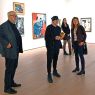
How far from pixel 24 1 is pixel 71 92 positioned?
31.9 ft

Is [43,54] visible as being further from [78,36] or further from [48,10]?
[78,36]

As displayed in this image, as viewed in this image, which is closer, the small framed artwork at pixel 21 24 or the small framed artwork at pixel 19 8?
the small framed artwork at pixel 19 8

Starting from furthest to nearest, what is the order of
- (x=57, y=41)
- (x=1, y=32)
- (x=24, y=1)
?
(x=24, y=1), (x=57, y=41), (x=1, y=32)

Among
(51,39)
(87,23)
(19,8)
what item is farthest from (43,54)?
(87,23)

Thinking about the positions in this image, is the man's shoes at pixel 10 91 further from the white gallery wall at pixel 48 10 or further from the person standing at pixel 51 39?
the white gallery wall at pixel 48 10

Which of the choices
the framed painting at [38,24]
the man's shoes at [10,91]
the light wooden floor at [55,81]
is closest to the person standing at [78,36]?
the light wooden floor at [55,81]

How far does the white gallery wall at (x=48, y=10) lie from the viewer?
13.9m

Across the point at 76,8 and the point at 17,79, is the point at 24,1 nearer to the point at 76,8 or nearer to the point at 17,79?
the point at 76,8

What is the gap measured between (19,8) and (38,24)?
2296 millimetres

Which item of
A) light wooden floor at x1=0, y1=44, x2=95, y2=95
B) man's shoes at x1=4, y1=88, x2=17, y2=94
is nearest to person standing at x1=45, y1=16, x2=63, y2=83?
light wooden floor at x1=0, y1=44, x2=95, y2=95

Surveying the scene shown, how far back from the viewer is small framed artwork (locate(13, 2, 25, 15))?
14252mm

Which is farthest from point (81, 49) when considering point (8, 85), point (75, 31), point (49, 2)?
point (49, 2)

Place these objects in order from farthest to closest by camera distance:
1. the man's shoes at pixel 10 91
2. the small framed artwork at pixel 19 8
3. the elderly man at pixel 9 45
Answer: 1. the small framed artwork at pixel 19 8
2. the man's shoes at pixel 10 91
3. the elderly man at pixel 9 45

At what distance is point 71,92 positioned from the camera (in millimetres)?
6262
